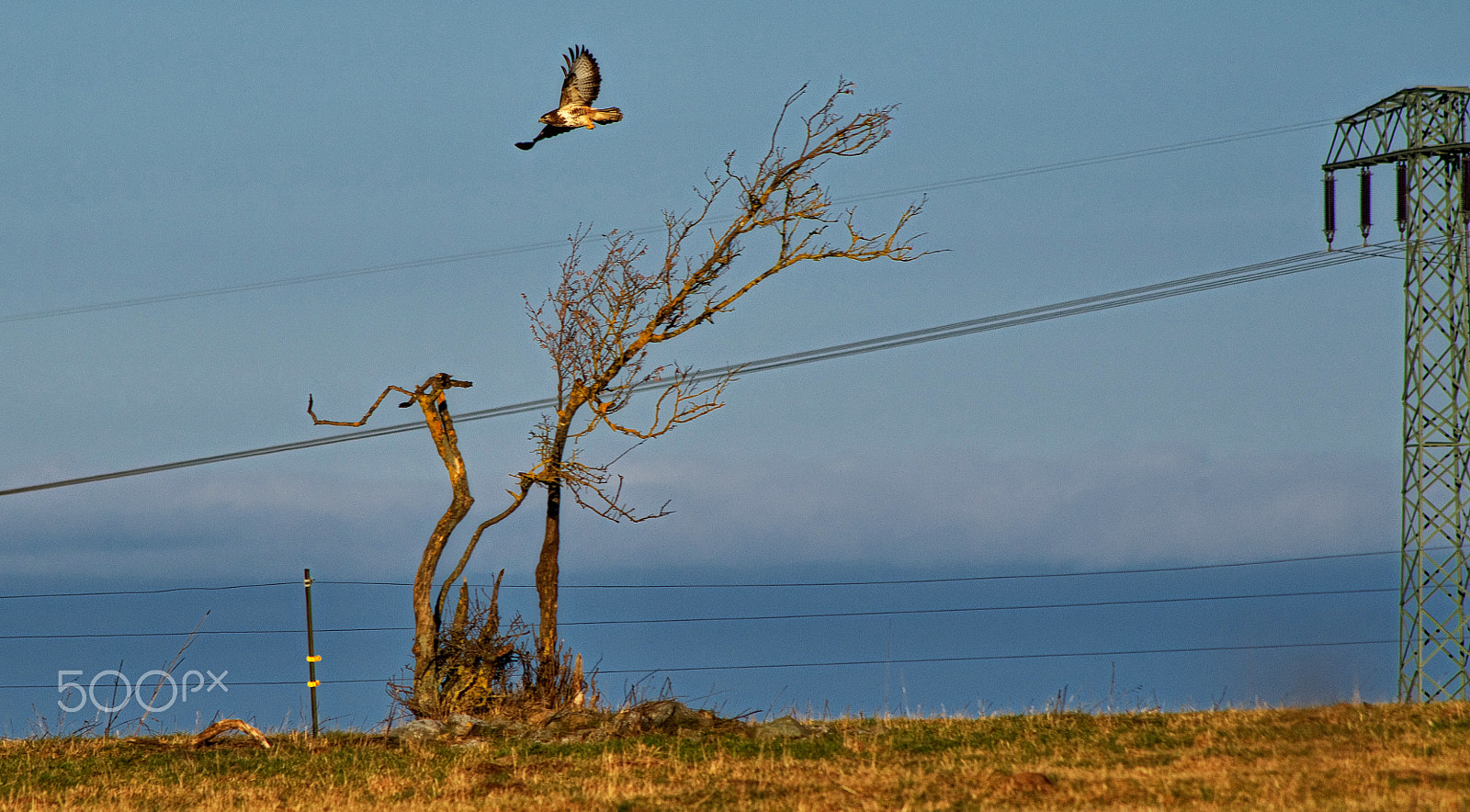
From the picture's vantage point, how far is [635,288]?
50.1 feet

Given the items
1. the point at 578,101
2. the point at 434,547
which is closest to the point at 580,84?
the point at 578,101

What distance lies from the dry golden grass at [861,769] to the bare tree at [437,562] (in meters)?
1.07

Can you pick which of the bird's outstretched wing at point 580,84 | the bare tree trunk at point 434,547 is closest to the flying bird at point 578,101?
the bird's outstretched wing at point 580,84

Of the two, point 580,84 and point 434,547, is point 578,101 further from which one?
point 434,547

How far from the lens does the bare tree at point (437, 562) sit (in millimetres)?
14625

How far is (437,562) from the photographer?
1493 centimetres

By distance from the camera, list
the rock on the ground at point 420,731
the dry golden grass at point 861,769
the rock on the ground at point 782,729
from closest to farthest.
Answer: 1. the dry golden grass at point 861,769
2. the rock on the ground at point 782,729
3. the rock on the ground at point 420,731

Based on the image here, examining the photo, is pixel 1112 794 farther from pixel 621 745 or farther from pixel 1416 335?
pixel 1416 335

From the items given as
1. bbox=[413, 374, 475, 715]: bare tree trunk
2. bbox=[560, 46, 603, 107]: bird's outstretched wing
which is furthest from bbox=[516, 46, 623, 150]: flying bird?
bbox=[413, 374, 475, 715]: bare tree trunk

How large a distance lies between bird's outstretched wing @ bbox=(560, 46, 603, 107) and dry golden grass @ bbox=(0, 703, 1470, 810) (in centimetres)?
645

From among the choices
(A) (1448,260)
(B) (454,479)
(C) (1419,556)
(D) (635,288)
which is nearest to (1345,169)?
(A) (1448,260)

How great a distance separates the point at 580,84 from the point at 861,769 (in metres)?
Result: 7.53

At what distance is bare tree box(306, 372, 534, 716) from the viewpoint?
1462 cm

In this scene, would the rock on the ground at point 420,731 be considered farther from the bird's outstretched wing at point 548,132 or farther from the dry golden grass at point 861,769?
the bird's outstretched wing at point 548,132
